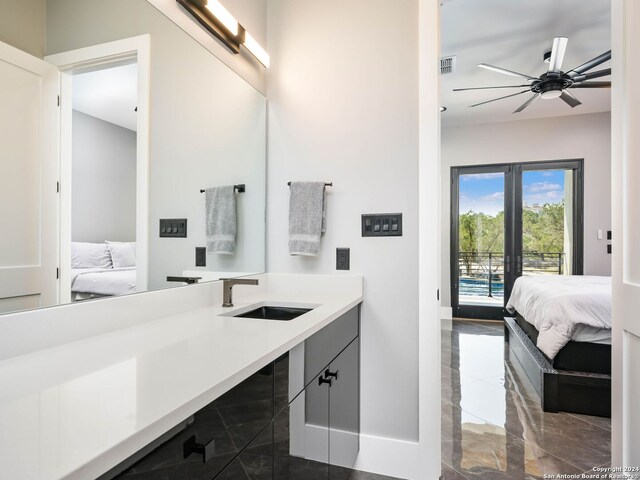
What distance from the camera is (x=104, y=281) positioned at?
120cm

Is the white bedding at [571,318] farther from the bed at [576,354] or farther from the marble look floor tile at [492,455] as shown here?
the marble look floor tile at [492,455]

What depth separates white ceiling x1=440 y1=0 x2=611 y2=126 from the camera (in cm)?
270

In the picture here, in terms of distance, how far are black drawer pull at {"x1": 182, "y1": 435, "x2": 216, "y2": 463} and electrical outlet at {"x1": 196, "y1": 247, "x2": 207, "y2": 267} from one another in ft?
3.34

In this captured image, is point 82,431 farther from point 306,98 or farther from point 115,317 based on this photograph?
point 306,98

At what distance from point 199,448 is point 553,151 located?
566cm

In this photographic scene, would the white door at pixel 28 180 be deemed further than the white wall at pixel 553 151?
No

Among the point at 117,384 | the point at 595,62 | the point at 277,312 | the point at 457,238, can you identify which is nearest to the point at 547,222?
the point at 457,238

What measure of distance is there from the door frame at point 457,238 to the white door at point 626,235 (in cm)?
407

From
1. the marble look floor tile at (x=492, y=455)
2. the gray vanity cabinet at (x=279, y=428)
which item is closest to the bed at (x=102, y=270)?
the gray vanity cabinet at (x=279, y=428)

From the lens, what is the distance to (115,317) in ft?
3.96

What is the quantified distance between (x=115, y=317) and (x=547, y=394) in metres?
2.63

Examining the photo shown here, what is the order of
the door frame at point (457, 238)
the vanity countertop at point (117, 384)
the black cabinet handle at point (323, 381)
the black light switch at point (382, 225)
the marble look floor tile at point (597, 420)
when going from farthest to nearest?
the door frame at point (457, 238)
the marble look floor tile at point (597, 420)
the black light switch at point (382, 225)
the black cabinet handle at point (323, 381)
the vanity countertop at point (117, 384)

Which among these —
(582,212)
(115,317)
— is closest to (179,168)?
(115,317)

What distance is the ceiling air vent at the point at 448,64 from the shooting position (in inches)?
133
